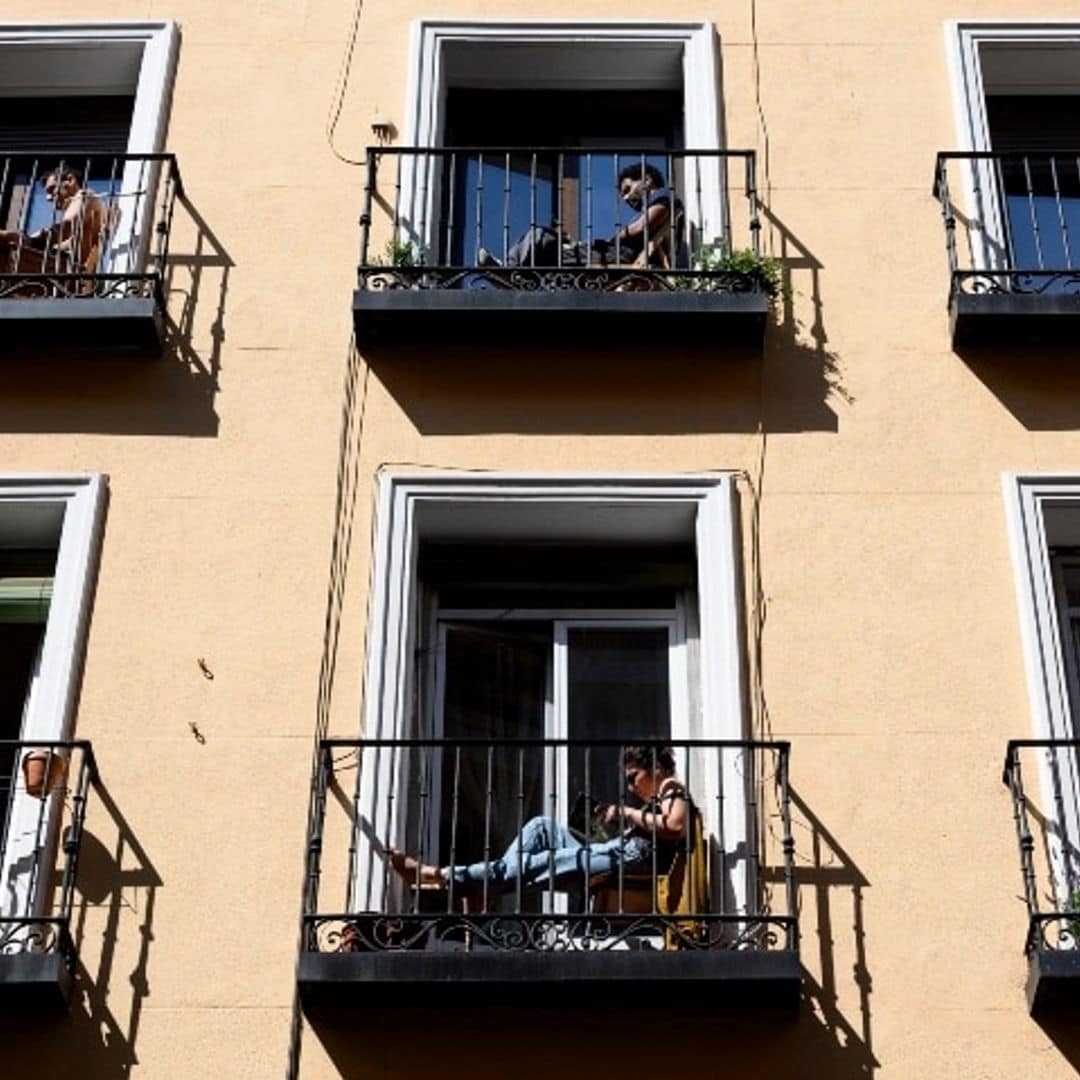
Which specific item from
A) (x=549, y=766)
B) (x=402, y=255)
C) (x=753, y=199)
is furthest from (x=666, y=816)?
(x=753, y=199)

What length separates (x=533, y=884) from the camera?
1128 cm

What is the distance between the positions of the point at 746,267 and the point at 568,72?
2.62 m

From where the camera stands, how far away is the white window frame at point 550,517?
1132 cm

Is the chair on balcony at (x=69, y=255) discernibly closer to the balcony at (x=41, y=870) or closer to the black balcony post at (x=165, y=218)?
the black balcony post at (x=165, y=218)

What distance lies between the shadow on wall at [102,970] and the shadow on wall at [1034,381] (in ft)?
17.8

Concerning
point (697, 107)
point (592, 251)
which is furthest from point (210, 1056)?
point (697, 107)

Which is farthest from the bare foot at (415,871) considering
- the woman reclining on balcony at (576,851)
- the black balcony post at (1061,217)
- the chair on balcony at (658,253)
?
the black balcony post at (1061,217)

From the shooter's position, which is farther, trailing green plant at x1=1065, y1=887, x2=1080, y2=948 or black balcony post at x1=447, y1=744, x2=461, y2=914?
black balcony post at x1=447, y1=744, x2=461, y2=914

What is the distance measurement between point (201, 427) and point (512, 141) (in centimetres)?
370

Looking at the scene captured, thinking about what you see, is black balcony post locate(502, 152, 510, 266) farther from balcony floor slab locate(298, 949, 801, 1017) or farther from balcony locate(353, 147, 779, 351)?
balcony floor slab locate(298, 949, 801, 1017)

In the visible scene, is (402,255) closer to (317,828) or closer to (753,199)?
(753,199)

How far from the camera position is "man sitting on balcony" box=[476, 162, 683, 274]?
44.7 ft

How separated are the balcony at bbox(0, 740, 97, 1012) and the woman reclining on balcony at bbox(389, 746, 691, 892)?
159 cm

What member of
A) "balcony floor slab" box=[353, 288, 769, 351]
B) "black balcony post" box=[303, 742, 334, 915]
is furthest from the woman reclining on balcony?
"balcony floor slab" box=[353, 288, 769, 351]
